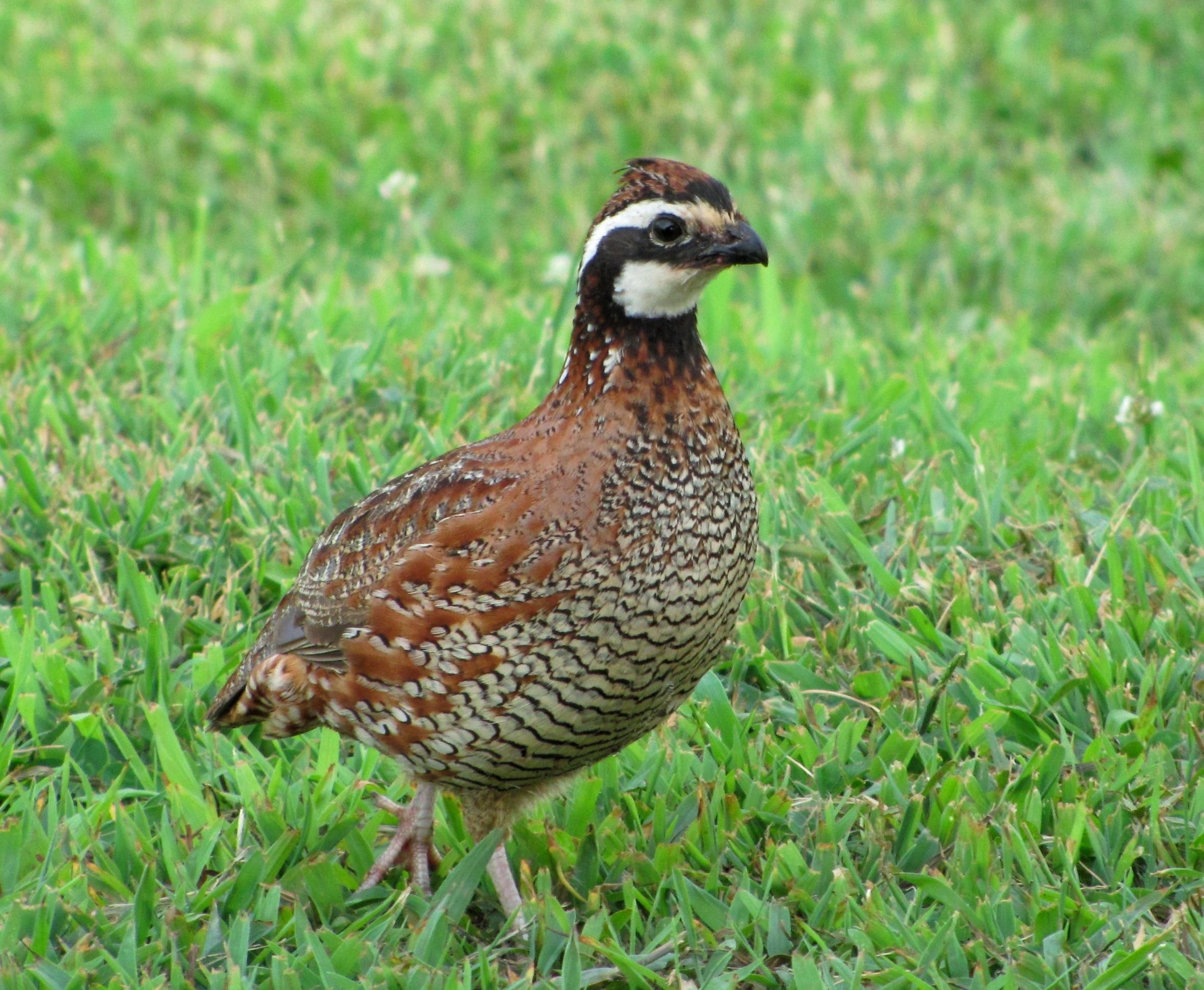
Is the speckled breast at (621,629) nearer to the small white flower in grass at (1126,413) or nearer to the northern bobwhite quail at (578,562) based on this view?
the northern bobwhite quail at (578,562)

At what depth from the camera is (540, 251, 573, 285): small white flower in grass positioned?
684 centimetres

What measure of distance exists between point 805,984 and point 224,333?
3376mm

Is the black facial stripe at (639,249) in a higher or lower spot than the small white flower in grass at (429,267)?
higher

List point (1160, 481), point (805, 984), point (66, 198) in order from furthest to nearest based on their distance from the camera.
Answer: point (66, 198), point (1160, 481), point (805, 984)

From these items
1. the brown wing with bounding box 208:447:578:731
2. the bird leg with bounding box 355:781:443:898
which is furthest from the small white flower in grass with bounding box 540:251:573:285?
the bird leg with bounding box 355:781:443:898

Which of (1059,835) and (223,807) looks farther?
(223,807)

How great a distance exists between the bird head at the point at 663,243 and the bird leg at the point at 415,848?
3.72ft

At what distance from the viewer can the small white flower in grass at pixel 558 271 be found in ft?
22.5

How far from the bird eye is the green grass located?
1.19 m

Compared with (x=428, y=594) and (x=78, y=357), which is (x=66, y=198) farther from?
(x=428, y=594)

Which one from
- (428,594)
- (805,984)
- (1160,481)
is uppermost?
→ (428,594)

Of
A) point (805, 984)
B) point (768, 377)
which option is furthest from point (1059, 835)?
A: point (768, 377)

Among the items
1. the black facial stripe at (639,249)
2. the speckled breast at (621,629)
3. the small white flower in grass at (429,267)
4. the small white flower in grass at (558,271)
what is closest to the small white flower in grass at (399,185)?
the small white flower in grass at (429,267)

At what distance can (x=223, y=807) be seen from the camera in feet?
12.3
